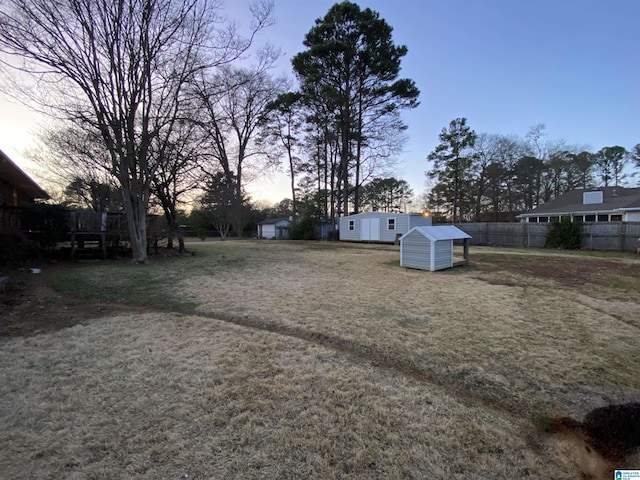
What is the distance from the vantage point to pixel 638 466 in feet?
5.45

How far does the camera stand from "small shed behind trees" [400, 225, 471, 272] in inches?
316

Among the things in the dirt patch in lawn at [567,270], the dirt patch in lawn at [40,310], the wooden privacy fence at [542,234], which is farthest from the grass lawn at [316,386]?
the wooden privacy fence at [542,234]

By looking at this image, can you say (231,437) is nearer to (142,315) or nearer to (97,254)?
(142,315)

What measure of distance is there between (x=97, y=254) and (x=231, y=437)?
11.8m

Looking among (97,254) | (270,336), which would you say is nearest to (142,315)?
(270,336)

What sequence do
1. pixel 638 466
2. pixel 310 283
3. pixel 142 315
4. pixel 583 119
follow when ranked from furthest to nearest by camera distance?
pixel 583 119
pixel 310 283
pixel 142 315
pixel 638 466

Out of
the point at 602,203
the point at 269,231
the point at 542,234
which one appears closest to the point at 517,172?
the point at 602,203

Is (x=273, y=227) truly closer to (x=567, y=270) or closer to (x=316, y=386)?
(x=567, y=270)

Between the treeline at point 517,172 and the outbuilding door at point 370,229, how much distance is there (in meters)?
11.4

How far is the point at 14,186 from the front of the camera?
1205 centimetres

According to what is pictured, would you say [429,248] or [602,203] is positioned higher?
[602,203]

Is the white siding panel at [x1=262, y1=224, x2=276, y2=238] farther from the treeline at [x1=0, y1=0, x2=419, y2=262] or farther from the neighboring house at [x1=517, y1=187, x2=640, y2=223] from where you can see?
the neighboring house at [x1=517, y1=187, x2=640, y2=223]

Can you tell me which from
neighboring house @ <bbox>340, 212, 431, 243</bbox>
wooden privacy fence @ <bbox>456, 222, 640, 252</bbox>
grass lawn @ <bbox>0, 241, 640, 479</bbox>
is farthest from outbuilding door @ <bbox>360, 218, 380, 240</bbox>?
grass lawn @ <bbox>0, 241, 640, 479</bbox>

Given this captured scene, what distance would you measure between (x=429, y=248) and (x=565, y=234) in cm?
1133
